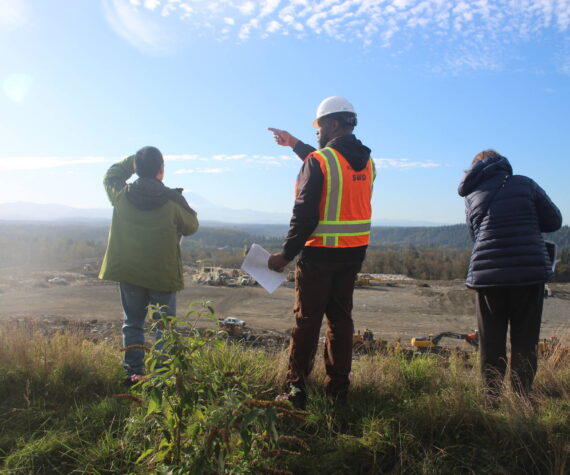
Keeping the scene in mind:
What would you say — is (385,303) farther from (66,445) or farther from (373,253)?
(373,253)

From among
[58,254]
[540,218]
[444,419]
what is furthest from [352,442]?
[58,254]

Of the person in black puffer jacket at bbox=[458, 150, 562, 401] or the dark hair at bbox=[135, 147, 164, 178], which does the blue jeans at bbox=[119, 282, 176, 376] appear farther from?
the person in black puffer jacket at bbox=[458, 150, 562, 401]

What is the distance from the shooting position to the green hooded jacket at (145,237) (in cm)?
358

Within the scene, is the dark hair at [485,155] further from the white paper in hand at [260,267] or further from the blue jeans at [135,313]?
the blue jeans at [135,313]

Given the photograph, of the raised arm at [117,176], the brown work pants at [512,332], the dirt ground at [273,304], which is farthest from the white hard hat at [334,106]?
the dirt ground at [273,304]

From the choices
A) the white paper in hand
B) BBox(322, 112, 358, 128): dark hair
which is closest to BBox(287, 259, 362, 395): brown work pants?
the white paper in hand

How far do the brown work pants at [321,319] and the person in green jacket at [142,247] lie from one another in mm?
1219

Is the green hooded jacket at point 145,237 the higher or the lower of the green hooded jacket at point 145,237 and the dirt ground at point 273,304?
the higher

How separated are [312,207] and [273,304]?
34.4ft

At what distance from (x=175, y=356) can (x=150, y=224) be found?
6.37ft

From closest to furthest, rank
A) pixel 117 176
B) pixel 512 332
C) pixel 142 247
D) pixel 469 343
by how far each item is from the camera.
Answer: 1. pixel 512 332
2. pixel 142 247
3. pixel 117 176
4. pixel 469 343

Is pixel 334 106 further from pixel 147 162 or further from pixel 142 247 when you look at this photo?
pixel 142 247

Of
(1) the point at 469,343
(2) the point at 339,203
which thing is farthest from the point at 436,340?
(2) the point at 339,203

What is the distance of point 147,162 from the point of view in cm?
362
